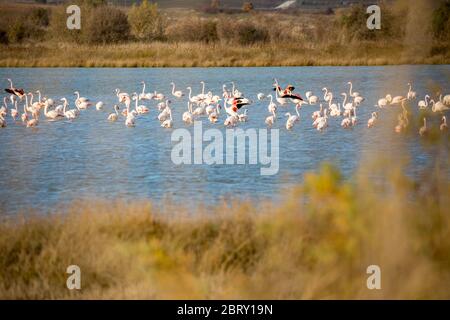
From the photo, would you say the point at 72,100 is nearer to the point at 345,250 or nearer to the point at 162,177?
the point at 162,177

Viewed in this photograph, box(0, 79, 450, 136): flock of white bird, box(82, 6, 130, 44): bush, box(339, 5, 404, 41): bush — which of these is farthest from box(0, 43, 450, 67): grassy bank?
box(0, 79, 450, 136): flock of white bird

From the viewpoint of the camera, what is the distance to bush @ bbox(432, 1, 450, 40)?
26.0 metres

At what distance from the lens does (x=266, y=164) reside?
1196 centimetres

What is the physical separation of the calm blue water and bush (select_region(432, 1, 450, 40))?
2537mm

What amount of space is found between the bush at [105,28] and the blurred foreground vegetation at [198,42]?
0.04 m

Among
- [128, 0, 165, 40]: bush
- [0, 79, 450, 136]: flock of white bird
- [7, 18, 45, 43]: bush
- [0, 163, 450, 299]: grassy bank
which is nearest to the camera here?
[0, 163, 450, 299]: grassy bank

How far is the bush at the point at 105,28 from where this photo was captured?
34375 millimetres

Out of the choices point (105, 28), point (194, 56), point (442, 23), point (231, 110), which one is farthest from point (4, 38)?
point (231, 110)

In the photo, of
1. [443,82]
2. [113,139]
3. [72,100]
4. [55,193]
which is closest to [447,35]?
[443,82]

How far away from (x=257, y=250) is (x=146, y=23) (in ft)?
102

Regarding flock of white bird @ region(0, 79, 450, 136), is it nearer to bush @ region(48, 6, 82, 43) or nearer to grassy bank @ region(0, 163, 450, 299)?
grassy bank @ region(0, 163, 450, 299)

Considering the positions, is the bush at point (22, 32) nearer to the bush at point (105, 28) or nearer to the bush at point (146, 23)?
the bush at point (105, 28)
